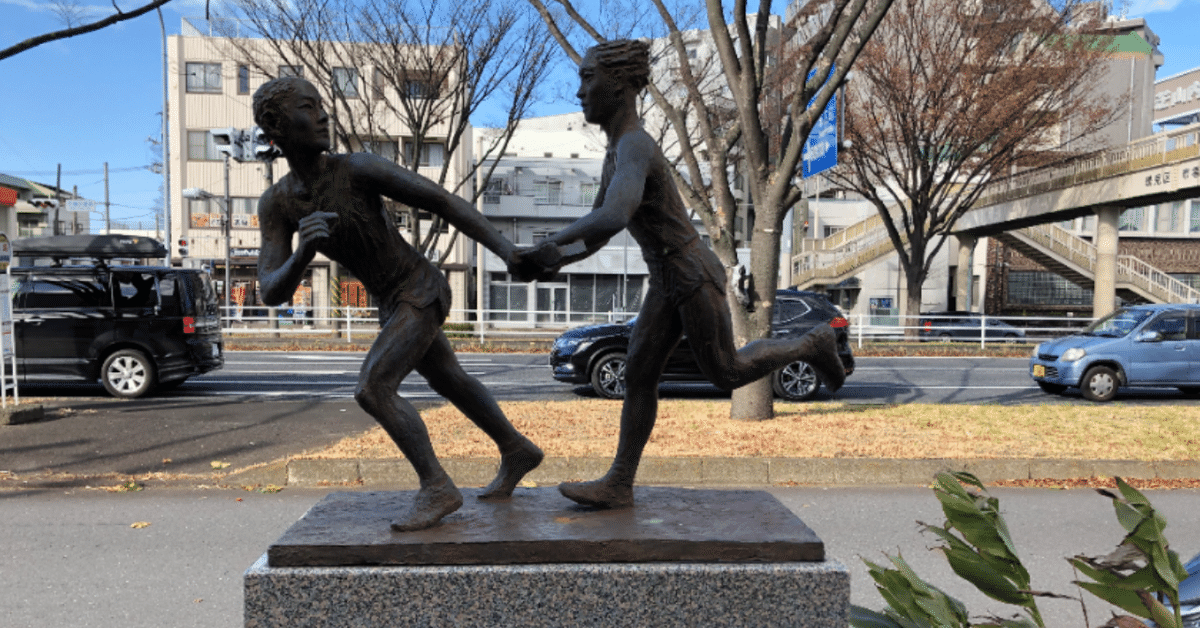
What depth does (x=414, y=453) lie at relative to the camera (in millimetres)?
3184

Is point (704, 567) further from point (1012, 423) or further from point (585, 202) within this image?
point (585, 202)

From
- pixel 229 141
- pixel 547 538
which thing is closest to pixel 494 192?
pixel 229 141

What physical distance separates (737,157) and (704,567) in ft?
64.7

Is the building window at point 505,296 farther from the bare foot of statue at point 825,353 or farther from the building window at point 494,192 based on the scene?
the bare foot of statue at point 825,353

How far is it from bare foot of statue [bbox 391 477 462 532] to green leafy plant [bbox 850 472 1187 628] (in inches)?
77.6

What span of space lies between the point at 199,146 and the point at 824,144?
33.5 m

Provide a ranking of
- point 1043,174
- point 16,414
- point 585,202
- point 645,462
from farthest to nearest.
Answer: point 585,202 → point 1043,174 → point 16,414 → point 645,462

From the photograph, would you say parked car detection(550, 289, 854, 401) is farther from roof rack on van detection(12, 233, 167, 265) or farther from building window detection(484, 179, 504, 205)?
building window detection(484, 179, 504, 205)

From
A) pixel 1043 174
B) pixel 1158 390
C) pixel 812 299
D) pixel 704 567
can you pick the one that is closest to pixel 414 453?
pixel 704 567

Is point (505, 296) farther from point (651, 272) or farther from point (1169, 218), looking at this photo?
point (651, 272)

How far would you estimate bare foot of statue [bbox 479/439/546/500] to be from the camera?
11.5 feet

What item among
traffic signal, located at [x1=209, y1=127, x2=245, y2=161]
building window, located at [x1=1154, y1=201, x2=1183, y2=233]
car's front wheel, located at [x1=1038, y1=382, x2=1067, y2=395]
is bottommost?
car's front wheel, located at [x1=1038, y1=382, x2=1067, y2=395]

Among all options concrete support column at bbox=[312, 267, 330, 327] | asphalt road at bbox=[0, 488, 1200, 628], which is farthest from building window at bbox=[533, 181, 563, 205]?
asphalt road at bbox=[0, 488, 1200, 628]

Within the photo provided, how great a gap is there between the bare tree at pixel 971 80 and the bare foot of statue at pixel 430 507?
19.5 metres
